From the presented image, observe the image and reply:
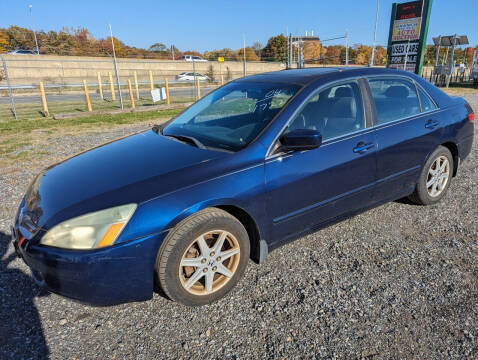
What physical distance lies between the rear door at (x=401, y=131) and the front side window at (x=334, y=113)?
0.73 ft

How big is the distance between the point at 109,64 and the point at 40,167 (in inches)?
963

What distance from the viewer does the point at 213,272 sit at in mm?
2439

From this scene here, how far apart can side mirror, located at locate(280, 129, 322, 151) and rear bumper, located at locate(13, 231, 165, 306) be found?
114 cm

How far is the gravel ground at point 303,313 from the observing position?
207cm

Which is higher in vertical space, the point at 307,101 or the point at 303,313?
the point at 307,101

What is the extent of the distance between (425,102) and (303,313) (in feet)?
9.13

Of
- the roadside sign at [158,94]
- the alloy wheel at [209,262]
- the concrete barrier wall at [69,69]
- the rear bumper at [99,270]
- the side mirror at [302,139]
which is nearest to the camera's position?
the rear bumper at [99,270]

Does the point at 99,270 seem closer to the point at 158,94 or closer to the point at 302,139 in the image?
the point at 302,139

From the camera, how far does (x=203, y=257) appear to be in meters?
2.37

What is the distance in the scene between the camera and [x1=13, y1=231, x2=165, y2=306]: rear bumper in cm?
202

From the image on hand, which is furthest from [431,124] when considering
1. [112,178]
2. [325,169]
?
[112,178]

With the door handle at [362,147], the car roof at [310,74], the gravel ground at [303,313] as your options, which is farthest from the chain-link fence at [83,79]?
the gravel ground at [303,313]

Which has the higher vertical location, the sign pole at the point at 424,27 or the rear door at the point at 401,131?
the sign pole at the point at 424,27

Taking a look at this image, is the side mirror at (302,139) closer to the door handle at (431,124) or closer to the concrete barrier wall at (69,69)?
the door handle at (431,124)
